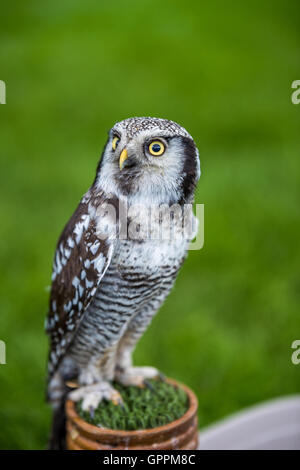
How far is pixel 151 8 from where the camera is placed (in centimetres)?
264

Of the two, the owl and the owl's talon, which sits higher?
the owl

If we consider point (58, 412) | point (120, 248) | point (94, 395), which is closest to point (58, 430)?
point (58, 412)

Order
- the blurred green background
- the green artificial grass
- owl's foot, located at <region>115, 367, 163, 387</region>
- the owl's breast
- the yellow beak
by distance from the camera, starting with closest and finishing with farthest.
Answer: the yellow beak, the owl's breast, the green artificial grass, owl's foot, located at <region>115, 367, 163, 387</region>, the blurred green background

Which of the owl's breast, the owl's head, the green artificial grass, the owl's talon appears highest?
the owl's head

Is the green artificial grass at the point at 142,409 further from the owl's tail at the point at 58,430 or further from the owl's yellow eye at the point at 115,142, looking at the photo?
the owl's yellow eye at the point at 115,142

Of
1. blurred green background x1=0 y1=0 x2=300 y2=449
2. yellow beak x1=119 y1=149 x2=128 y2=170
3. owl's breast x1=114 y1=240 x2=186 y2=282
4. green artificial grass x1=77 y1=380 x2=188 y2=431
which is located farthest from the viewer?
blurred green background x1=0 y1=0 x2=300 y2=449

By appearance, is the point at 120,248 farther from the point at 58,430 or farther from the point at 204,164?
the point at 204,164

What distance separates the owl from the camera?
1.06m

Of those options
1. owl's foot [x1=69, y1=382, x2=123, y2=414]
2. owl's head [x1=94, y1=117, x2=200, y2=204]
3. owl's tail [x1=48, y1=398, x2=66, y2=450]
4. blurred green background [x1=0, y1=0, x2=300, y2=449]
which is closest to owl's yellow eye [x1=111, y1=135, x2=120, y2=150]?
owl's head [x1=94, y1=117, x2=200, y2=204]

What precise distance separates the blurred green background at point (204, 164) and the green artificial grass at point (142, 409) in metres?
0.74

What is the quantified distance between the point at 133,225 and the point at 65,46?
2209 millimetres

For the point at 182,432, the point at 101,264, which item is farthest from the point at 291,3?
the point at 182,432

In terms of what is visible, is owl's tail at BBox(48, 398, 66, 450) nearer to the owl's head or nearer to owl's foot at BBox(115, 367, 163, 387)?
owl's foot at BBox(115, 367, 163, 387)
